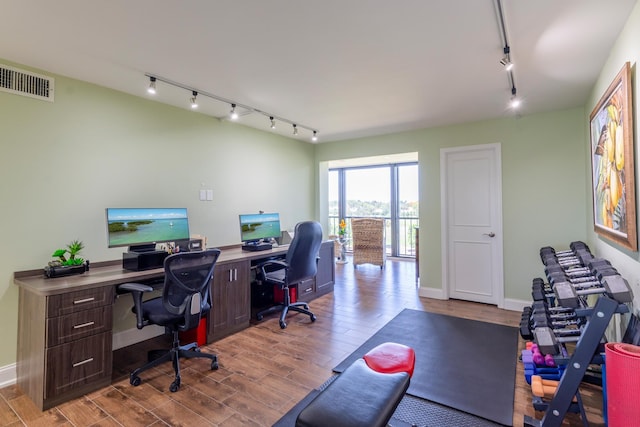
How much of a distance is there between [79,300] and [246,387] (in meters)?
1.39

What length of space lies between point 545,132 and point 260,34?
368 cm

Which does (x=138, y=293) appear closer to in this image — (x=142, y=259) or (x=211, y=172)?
(x=142, y=259)

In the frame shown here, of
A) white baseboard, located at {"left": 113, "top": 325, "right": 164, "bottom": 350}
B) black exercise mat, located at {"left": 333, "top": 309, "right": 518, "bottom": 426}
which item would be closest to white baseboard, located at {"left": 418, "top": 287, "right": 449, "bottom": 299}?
black exercise mat, located at {"left": 333, "top": 309, "right": 518, "bottom": 426}

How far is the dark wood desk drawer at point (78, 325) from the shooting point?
2209 millimetres

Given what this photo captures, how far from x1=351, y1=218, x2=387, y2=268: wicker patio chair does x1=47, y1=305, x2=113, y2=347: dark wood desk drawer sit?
5187 mm

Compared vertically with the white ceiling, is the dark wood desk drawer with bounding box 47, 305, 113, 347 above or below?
below

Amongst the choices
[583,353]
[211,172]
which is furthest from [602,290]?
[211,172]

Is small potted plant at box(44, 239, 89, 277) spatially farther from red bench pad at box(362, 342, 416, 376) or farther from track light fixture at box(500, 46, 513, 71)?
track light fixture at box(500, 46, 513, 71)

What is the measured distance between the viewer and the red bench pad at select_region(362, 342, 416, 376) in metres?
1.66

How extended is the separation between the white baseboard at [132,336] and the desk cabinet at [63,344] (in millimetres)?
741

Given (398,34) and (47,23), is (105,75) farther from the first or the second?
(398,34)

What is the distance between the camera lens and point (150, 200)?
3.44m

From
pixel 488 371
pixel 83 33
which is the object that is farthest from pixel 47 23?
pixel 488 371

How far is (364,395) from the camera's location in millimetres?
1380
